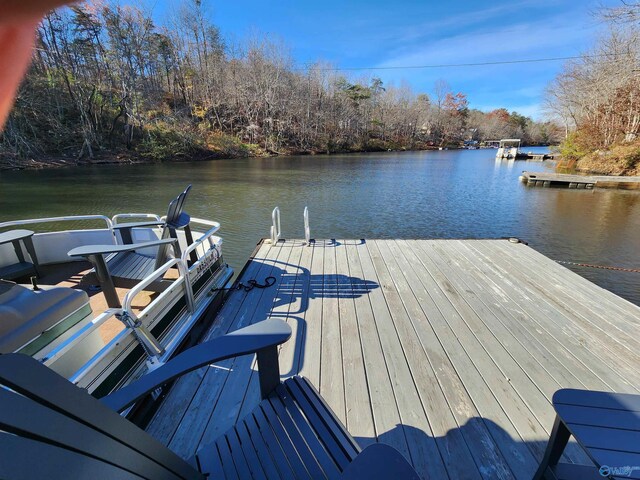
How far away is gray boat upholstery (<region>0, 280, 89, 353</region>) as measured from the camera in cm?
123

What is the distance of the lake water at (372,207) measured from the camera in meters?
7.09

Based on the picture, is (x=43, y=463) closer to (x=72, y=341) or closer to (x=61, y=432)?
(x=61, y=432)

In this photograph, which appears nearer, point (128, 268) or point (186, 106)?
point (128, 268)

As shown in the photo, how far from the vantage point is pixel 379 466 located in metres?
0.68

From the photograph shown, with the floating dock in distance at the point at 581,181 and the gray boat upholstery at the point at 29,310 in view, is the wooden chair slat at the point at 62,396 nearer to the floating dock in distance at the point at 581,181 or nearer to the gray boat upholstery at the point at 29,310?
the gray boat upholstery at the point at 29,310

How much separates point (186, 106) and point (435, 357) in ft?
111

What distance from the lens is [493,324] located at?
93.7 inches

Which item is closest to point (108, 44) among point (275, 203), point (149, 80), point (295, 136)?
point (149, 80)

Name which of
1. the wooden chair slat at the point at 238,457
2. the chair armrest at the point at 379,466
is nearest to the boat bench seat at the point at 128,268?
the wooden chair slat at the point at 238,457

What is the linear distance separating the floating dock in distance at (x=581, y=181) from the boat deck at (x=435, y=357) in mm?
13862

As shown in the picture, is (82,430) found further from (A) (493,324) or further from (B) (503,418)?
(A) (493,324)

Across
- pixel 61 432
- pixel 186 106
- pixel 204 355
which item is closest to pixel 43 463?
pixel 61 432

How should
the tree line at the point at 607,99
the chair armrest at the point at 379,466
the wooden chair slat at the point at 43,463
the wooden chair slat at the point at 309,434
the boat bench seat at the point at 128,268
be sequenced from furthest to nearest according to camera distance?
the tree line at the point at 607,99, the boat bench seat at the point at 128,268, the wooden chair slat at the point at 309,434, the chair armrest at the point at 379,466, the wooden chair slat at the point at 43,463

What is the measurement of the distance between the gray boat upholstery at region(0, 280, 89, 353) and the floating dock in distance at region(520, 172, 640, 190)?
17830mm
